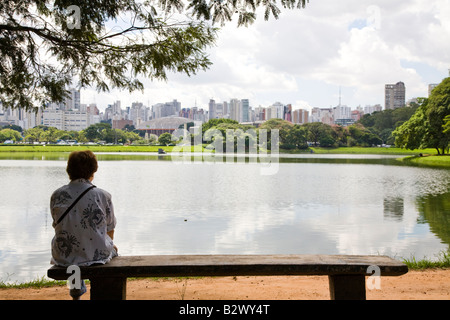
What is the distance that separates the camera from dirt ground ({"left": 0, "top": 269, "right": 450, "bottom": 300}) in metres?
4.24

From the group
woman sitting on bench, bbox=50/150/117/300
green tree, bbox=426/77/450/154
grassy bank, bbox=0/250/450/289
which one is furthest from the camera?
green tree, bbox=426/77/450/154

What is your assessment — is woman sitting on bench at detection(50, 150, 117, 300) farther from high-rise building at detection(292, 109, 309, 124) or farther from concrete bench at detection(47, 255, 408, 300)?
high-rise building at detection(292, 109, 309, 124)

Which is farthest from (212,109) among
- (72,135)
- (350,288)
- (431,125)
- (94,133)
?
(350,288)

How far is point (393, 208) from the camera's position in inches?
530

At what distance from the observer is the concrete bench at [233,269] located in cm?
303

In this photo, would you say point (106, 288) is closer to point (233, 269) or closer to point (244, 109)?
point (233, 269)

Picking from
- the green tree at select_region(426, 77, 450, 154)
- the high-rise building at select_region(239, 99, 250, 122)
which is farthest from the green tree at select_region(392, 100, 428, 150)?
the high-rise building at select_region(239, 99, 250, 122)

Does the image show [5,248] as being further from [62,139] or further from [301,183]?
[62,139]

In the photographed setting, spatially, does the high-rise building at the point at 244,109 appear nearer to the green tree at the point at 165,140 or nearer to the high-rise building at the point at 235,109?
the high-rise building at the point at 235,109

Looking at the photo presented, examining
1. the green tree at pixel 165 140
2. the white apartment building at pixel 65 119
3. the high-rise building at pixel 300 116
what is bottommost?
the green tree at pixel 165 140

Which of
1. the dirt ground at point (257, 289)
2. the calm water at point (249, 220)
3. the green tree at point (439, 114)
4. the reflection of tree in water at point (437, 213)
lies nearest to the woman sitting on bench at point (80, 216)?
the dirt ground at point (257, 289)

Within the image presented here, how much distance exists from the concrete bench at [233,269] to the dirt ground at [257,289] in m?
0.94

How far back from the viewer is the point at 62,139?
281ft

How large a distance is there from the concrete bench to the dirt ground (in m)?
0.94
